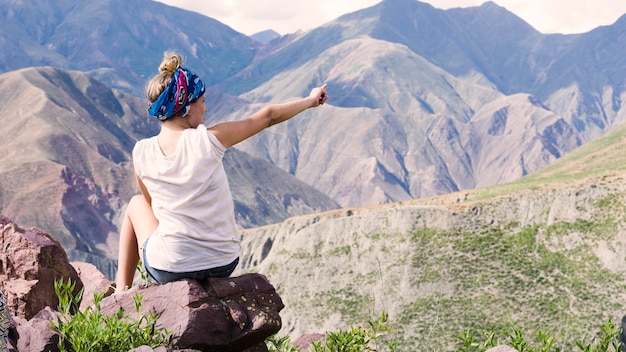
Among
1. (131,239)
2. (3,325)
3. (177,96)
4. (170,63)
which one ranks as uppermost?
(170,63)

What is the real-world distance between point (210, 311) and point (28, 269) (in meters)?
3.23

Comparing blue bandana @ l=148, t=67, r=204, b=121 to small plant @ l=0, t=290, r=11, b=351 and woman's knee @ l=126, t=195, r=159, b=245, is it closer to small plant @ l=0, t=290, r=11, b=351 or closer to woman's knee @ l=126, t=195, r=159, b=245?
woman's knee @ l=126, t=195, r=159, b=245

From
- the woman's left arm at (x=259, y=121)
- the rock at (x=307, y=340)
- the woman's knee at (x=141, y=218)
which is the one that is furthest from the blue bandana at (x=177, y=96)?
the rock at (x=307, y=340)

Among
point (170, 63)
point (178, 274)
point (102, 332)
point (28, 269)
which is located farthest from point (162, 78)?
Answer: point (28, 269)

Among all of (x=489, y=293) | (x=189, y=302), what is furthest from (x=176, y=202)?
(x=489, y=293)

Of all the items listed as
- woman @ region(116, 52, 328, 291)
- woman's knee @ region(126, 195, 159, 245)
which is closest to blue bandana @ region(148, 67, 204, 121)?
woman @ region(116, 52, 328, 291)

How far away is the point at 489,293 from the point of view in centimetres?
5369

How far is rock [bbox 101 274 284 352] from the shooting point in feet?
26.9

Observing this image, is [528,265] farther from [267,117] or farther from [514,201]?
[267,117]

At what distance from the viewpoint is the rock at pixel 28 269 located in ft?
32.7

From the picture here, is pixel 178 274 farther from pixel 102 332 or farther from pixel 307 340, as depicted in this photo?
pixel 307 340

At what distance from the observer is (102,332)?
737 centimetres

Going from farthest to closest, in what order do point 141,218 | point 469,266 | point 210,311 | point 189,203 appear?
point 469,266 < point 141,218 < point 189,203 < point 210,311

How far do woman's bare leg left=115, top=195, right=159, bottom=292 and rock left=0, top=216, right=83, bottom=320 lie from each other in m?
1.43
